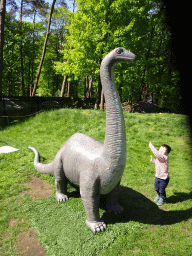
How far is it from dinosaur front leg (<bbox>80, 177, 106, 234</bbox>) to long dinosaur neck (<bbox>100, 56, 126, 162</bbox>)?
0.64 meters

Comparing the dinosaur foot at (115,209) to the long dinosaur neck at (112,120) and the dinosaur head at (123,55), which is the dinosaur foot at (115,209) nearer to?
the long dinosaur neck at (112,120)

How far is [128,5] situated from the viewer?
10594mm

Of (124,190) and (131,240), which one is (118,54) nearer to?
(131,240)

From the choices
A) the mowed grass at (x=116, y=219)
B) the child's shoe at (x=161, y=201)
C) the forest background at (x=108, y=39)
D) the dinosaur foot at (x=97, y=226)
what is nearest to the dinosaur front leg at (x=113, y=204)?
the mowed grass at (x=116, y=219)

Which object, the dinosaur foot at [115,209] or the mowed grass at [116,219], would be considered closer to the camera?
the mowed grass at [116,219]

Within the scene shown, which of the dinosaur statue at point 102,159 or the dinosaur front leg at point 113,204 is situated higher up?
the dinosaur statue at point 102,159

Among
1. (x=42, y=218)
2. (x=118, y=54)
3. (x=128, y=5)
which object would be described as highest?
(x=128, y=5)

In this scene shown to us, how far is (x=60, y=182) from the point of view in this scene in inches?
144

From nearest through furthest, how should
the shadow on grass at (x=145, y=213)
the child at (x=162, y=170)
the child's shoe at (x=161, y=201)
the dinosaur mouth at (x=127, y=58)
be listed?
the dinosaur mouth at (x=127, y=58), the shadow on grass at (x=145, y=213), the child at (x=162, y=170), the child's shoe at (x=161, y=201)

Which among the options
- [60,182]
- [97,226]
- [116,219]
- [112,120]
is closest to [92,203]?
[97,226]

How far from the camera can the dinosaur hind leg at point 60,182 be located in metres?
3.56

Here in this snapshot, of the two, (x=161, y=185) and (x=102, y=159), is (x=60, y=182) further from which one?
(x=161, y=185)

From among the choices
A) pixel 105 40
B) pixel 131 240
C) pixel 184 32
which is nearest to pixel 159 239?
pixel 131 240

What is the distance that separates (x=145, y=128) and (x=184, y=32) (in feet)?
27.3
